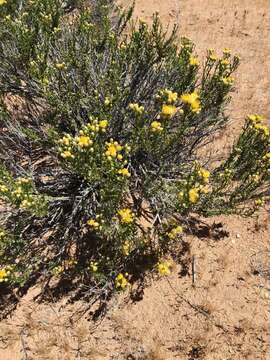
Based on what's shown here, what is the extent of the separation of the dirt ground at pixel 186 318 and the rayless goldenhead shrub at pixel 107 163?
249mm

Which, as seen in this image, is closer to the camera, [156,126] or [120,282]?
[156,126]

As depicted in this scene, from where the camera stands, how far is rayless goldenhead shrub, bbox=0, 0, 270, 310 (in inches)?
116

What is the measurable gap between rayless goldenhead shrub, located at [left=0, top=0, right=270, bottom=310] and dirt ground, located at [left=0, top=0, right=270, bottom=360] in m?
0.25

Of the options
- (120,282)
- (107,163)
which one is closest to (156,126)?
(107,163)

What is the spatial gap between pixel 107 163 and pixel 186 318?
1.63 m

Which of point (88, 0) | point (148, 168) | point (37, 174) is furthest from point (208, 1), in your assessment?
point (37, 174)

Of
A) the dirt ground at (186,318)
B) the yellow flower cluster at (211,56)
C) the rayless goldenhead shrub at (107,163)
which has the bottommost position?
the dirt ground at (186,318)

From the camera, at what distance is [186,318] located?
327 centimetres

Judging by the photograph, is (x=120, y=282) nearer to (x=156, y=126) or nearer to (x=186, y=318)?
(x=186, y=318)

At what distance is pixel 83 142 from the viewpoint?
261 cm

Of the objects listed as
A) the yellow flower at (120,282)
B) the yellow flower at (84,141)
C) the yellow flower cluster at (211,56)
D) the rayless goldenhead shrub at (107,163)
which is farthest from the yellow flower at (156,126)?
the yellow flower at (120,282)

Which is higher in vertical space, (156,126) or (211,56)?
(211,56)

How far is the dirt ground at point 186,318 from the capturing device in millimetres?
3152

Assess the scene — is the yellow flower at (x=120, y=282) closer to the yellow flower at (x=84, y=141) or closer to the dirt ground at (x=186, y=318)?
the dirt ground at (x=186, y=318)
